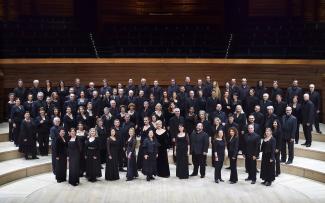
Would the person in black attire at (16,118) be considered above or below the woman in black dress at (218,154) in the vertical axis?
above

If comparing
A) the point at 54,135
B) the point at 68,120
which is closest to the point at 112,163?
the point at 54,135

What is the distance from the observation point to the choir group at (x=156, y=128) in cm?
918

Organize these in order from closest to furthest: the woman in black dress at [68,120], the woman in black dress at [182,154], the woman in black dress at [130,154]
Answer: the woman in black dress at [130,154], the woman in black dress at [182,154], the woman in black dress at [68,120]

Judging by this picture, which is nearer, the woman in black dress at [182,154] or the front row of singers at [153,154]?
the front row of singers at [153,154]

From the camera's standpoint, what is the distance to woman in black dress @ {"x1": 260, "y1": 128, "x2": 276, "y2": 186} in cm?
895

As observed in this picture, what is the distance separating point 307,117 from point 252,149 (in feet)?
6.31

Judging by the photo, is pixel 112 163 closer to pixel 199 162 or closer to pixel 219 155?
pixel 199 162

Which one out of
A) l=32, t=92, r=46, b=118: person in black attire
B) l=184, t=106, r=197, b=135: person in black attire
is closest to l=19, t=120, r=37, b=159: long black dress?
l=32, t=92, r=46, b=118: person in black attire

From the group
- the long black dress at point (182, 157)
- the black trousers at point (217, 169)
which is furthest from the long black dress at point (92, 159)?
the black trousers at point (217, 169)

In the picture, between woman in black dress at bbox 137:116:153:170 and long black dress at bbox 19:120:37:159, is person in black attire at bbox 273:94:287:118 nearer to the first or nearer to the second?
woman in black dress at bbox 137:116:153:170

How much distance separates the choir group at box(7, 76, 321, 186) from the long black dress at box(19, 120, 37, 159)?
2 cm

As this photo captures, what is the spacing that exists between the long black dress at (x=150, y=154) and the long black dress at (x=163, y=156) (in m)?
0.14

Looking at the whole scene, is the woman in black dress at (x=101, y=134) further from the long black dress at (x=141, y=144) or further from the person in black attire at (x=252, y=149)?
the person in black attire at (x=252, y=149)
